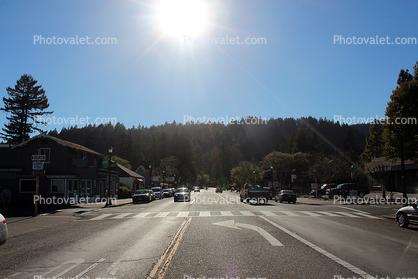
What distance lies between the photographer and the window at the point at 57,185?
31.1 metres

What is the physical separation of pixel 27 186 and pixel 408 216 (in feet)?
104

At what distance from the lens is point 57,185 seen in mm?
31219

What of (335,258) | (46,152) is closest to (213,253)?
(335,258)

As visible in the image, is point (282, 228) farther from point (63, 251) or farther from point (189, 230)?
point (63, 251)

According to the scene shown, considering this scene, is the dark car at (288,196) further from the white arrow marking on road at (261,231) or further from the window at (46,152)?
the window at (46,152)

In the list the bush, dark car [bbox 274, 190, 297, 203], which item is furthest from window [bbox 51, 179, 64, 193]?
dark car [bbox 274, 190, 297, 203]

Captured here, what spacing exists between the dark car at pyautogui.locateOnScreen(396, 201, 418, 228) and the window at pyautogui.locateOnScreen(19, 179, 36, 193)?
30.6 meters

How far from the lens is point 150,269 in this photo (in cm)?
651

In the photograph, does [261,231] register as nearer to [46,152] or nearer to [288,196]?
[288,196]

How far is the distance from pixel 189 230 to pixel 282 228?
374 cm

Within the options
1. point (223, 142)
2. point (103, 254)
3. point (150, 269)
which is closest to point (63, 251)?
point (103, 254)

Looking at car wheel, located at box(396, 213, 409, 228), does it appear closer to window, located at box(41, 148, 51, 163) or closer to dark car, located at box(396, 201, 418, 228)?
dark car, located at box(396, 201, 418, 228)

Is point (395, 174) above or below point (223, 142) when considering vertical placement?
below

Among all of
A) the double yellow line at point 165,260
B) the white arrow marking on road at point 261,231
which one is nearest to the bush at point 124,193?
the white arrow marking on road at point 261,231
